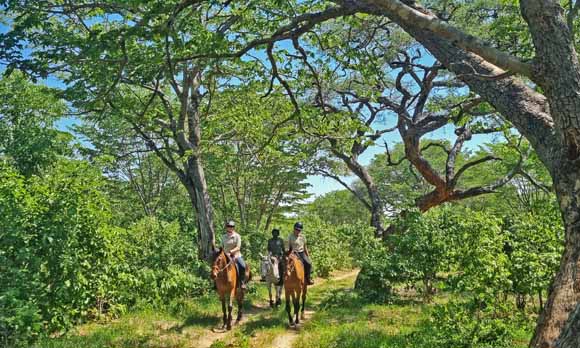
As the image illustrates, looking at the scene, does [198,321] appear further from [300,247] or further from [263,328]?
[300,247]

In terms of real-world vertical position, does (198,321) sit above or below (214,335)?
above

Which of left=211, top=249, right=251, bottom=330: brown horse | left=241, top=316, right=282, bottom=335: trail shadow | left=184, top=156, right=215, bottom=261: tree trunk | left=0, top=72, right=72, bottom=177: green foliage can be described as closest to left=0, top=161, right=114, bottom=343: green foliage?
left=211, top=249, right=251, bottom=330: brown horse

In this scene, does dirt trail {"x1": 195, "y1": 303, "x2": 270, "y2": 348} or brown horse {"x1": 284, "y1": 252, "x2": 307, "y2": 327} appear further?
brown horse {"x1": 284, "y1": 252, "x2": 307, "y2": 327}

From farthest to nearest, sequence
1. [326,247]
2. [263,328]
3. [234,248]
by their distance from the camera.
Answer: [326,247] → [234,248] → [263,328]

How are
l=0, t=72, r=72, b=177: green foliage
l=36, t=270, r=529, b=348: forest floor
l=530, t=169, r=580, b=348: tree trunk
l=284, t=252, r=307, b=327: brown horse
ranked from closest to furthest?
l=530, t=169, r=580, b=348: tree trunk < l=36, t=270, r=529, b=348: forest floor < l=284, t=252, r=307, b=327: brown horse < l=0, t=72, r=72, b=177: green foliage

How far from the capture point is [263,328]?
9344 mm

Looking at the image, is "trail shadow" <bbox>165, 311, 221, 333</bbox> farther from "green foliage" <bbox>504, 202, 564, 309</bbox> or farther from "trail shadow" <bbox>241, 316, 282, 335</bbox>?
"green foliage" <bbox>504, 202, 564, 309</bbox>

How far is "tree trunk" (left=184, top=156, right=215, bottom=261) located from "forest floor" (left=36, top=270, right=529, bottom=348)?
5.68ft

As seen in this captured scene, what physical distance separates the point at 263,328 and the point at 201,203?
505 centimetres

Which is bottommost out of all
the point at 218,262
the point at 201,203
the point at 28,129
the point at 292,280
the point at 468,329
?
the point at 468,329

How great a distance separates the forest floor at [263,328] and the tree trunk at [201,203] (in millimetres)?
1730

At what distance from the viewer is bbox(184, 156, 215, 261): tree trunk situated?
43.0ft

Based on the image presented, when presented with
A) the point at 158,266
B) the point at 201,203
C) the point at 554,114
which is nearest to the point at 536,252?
the point at 554,114

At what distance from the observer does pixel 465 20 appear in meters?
13.2
